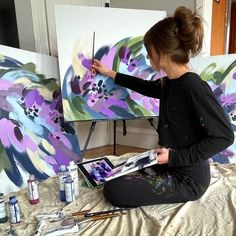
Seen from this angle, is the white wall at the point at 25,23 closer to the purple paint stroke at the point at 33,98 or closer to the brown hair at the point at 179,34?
the purple paint stroke at the point at 33,98

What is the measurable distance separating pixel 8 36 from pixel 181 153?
2.33 meters

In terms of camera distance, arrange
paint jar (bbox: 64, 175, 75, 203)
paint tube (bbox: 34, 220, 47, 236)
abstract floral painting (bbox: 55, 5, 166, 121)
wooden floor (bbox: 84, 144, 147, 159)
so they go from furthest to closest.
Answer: wooden floor (bbox: 84, 144, 147, 159) → abstract floral painting (bbox: 55, 5, 166, 121) → paint jar (bbox: 64, 175, 75, 203) → paint tube (bbox: 34, 220, 47, 236)

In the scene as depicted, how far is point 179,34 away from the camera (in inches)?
41.8

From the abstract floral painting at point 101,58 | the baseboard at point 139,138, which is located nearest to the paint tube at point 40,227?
the abstract floral painting at point 101,58

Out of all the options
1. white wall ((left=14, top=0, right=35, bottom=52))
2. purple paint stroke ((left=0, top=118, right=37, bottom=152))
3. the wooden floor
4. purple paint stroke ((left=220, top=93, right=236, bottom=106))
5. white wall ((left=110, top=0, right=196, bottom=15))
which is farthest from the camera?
the wooden floor

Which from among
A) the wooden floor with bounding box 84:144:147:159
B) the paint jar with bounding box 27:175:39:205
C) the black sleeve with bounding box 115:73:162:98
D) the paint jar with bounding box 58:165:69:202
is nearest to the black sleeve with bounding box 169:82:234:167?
the black sleeve with bounding box 115:73:162:98

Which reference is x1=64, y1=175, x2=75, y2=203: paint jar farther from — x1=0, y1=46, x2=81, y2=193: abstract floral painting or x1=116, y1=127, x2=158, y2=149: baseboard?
x1=116, y1=127, x2=158, y2=149: baseboard

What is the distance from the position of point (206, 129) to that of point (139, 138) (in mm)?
1559

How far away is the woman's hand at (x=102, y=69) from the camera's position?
162cm

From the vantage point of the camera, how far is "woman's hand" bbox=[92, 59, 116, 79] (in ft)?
5.32

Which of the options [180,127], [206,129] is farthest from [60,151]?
[206,129]

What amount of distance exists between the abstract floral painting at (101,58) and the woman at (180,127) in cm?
53

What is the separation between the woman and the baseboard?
4.14 ft

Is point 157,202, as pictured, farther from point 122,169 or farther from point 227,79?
point 227,79
